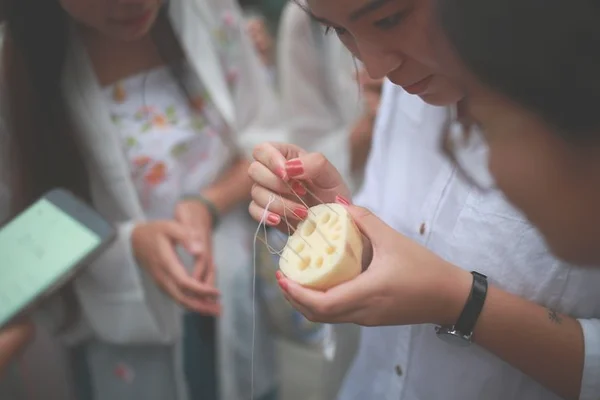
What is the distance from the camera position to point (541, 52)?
34cm

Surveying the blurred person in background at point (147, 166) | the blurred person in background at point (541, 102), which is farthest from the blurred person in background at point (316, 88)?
the blurred person in background at point (541, 102)

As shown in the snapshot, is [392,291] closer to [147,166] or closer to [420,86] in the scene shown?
[420,86]

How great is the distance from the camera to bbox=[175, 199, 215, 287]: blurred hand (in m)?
0.90

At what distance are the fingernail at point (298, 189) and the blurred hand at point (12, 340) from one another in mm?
Result: 450

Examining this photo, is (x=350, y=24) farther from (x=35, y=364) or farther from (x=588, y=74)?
(x=35, y=364)

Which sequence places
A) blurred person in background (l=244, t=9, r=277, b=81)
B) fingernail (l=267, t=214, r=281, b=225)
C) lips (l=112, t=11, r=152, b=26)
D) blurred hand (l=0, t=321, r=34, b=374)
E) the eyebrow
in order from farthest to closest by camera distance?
blurred person in background (l=244, t=9, r=277, b=81), lips (l=112, t=11, r=152, b=26), blurred hand (l=0, t=321, r=34, b=374), fingernail (l=267, t=214, r=281, b=225), the eyebrow

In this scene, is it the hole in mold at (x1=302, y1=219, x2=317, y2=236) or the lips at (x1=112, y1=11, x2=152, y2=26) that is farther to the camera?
the lips at (x1=112, y1=11, x2=152, y2=26)

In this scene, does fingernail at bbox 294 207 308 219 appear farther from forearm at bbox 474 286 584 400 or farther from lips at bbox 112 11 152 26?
lips at bbox 112 11 152 26

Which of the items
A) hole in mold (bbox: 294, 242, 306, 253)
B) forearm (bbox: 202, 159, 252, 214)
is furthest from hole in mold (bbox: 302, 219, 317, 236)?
forearm (bbox: 202, 159, 252, 214)

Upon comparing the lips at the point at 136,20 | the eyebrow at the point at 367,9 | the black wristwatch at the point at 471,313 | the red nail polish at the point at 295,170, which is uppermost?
the eyebrow at the point at 367,9

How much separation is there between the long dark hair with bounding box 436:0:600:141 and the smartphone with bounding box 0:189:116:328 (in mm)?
580

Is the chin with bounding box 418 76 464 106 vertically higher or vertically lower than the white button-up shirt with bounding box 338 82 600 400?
higher

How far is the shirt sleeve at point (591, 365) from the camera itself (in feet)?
1.73

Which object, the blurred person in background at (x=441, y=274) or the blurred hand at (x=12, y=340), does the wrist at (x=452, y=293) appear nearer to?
the blurred person in background at (x=441, y=274)
